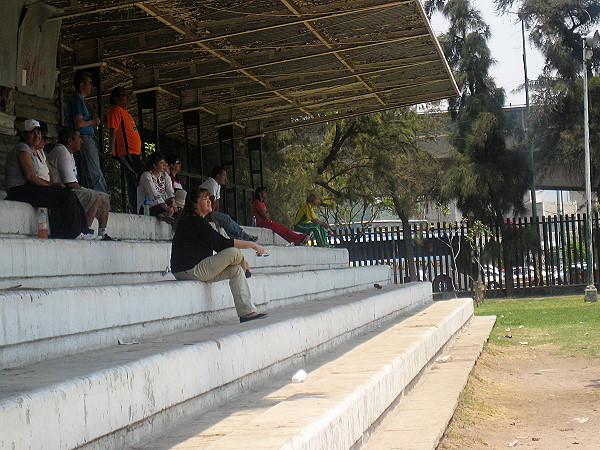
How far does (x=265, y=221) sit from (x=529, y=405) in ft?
26.8

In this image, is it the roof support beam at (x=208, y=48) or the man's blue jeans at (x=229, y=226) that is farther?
the man's blue jeans at (x=229, y=226)

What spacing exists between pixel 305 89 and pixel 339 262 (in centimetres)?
315

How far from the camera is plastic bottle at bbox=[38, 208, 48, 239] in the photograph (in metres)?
6.98

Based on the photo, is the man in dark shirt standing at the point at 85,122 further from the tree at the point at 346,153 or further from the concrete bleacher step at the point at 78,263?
the tree at the point at 346,153

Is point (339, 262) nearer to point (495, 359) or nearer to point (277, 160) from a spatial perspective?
point (495, 359)

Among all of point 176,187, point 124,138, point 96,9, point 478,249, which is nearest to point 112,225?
point 124,138

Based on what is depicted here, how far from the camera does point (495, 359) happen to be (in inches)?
438

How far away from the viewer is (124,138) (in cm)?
1053

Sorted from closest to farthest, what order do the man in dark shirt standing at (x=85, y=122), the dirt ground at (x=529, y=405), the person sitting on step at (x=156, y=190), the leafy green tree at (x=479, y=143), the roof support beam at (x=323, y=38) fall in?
the dirt ground at (x=529, y=405), the man in dark shirt standing at (x=85, y=122), the person sitting on step at (x=156, y=190), the roof support beam at (x=323, y=38), the leafy green tree at (x=479, y=143)

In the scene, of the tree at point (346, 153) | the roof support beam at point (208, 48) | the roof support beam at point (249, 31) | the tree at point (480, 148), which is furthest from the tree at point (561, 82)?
the roof support beam at point (249, 31)

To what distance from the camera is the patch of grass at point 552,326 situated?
12344mm

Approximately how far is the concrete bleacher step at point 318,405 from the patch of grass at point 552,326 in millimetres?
4546

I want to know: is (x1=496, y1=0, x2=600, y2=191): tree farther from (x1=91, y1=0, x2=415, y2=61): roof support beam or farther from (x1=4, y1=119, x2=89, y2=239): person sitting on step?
(x1=4, y1=119, x2=89, y2=239): person sitting on step

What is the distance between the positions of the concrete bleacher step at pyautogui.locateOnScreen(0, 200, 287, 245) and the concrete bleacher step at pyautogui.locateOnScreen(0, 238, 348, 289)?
580 millimetres
